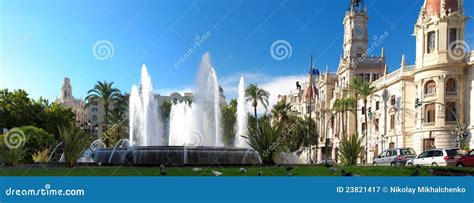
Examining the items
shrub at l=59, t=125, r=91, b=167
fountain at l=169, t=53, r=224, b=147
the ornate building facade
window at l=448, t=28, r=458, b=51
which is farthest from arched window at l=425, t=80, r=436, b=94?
shrub at l=59, t=125, r=91, b=167

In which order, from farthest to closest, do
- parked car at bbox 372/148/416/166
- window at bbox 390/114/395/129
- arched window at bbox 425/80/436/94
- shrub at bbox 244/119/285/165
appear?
window at bbox 390/114/395/129
arched window at bbox 425/80/436/94
parked car at bbox 372/148/416/166
shrub at bbox 244/119/285/165

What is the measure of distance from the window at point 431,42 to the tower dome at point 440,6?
69.2 inches

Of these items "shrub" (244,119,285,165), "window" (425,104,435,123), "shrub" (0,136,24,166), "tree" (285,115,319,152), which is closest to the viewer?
"shrub" (244,119,285,165)

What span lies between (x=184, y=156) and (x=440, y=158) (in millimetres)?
12883

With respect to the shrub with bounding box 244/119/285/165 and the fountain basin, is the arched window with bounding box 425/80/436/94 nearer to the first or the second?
the fountain basin

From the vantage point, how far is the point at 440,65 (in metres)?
44.2

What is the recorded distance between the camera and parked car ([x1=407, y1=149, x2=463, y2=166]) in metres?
23.9

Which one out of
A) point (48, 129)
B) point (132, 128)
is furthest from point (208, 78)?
point (48, 129)

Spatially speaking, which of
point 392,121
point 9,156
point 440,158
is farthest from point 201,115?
point 392,121
